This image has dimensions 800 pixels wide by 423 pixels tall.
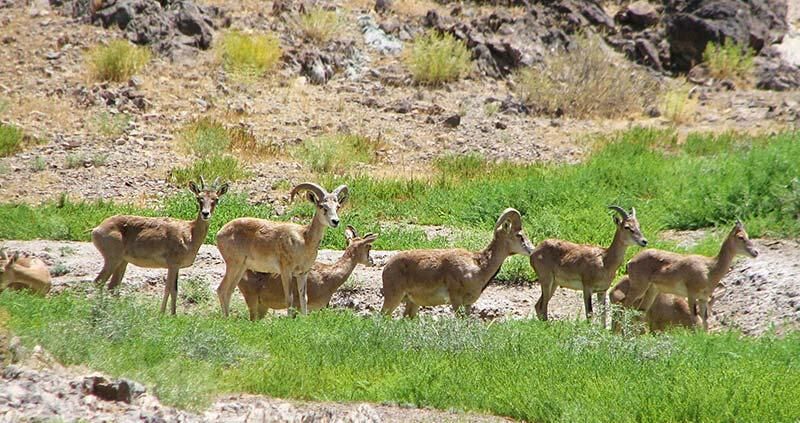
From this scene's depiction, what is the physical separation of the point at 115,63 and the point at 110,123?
381 centimetres

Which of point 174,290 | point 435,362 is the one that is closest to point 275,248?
point 174,290

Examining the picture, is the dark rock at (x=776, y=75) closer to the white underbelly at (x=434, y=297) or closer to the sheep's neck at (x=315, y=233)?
the white underbelly at (x=434, y=297)

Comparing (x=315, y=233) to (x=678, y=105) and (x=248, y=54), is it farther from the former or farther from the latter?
(x=678, y=105)

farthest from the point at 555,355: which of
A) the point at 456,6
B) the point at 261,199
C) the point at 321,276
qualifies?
the point at 456,6

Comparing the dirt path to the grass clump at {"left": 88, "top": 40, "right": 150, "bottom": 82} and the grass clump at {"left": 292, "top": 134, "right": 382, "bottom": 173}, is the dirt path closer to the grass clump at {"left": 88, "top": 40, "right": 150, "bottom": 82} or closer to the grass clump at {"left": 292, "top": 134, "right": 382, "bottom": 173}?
the grass clump at {"left": 292, "top": 134, "right": 382, "bottom": 173}

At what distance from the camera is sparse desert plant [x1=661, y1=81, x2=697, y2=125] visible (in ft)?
109

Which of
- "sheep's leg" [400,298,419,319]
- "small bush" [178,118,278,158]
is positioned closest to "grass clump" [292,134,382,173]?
"small bush" [178,118,278,158]

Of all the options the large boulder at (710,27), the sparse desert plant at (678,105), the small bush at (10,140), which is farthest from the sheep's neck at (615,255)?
the large boulder at (710,27)

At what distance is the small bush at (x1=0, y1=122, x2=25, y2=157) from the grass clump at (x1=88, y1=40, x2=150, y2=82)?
4.85 meters

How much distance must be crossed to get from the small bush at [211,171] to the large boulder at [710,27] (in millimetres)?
17406

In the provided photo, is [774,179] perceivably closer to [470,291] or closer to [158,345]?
[470,291]

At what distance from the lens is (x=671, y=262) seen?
56.5 ft

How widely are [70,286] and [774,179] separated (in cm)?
1108

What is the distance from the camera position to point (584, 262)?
690 inches
